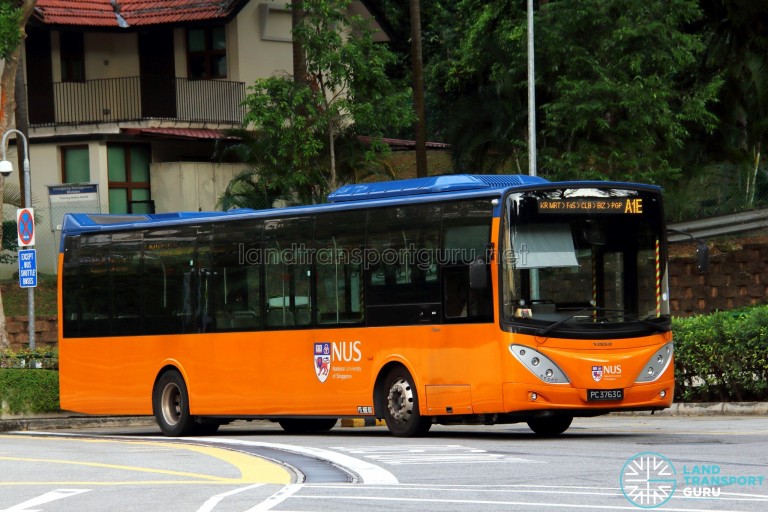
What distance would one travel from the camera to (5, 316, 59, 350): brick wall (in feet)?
125

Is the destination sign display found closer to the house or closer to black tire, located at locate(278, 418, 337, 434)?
black tire, located at locate(278, 418, 337, 434)

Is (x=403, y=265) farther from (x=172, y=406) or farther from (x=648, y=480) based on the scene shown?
(x=648, y=480)

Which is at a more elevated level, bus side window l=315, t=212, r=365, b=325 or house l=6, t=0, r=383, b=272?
house l=6, t=0, r=383, b=272

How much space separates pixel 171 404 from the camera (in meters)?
23.4

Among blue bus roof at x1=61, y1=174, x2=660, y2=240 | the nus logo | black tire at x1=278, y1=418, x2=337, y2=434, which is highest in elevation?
blue bus roof at x1=61, y1=174, x2=660, y2=240

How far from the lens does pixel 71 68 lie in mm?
47281

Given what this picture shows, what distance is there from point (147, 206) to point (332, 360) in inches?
1041

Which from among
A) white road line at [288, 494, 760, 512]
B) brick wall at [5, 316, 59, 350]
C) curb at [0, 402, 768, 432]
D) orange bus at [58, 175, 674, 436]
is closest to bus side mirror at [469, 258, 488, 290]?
orange bus at [58, 175, 674, 436]

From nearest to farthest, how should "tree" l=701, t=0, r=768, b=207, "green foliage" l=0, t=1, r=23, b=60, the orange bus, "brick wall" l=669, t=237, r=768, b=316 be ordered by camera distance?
1. the orange bus
2. "green foliage" l=0, t=1, r=23, b=60
3. "brick wall" l=669, t=237, r=768, b=316
4. "tree" l=701, t=0, r=768, b=207

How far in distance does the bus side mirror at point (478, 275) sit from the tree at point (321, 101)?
56.8ft

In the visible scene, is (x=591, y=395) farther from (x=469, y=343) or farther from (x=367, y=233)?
(x=367, y=233)

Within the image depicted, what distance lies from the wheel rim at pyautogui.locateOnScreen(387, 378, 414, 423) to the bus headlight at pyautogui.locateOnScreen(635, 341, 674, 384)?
2899mm

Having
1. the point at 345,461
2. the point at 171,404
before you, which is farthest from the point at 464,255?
the point at 171,404

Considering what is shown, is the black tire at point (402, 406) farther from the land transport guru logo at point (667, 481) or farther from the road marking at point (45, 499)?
the road marking at point (45, 499)
